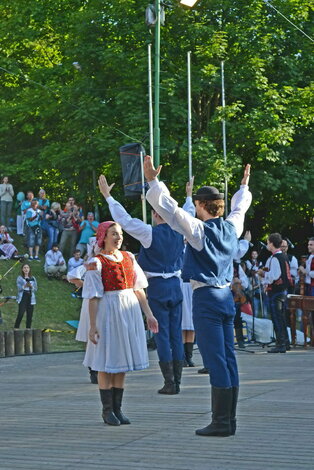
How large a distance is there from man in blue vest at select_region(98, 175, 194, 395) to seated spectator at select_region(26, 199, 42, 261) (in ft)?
53.4

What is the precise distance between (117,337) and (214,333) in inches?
48.6

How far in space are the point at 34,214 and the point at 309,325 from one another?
32.6 feet

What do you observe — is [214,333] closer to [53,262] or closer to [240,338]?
[240,338]

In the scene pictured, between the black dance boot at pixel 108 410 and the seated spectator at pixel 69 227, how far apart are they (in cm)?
1974

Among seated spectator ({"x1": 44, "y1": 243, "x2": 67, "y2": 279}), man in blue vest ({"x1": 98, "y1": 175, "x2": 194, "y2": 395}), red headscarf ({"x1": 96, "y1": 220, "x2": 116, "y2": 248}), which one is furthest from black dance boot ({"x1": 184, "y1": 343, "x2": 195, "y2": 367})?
seated spectator ({"x1": 44, "y1": 243, "x2": 67, "y2": 279})

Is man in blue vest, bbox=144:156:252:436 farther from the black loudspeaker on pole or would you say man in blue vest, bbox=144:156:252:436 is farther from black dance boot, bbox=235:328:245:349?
the black loudspeaker on pole

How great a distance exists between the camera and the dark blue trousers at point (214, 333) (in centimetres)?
766

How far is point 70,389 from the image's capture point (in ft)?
38.3

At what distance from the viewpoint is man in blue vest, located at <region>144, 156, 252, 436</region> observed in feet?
24.9

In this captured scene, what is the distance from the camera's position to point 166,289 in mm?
10969

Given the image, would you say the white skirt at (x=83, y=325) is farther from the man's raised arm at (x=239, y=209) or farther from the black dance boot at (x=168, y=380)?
the man's raised arm at (x=239, y=209)

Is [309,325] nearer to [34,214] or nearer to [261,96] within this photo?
[34,214]

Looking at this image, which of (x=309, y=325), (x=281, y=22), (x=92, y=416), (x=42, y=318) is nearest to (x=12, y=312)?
(x=42, y=318)

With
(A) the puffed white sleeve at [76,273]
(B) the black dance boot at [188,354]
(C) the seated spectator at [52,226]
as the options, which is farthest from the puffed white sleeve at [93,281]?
(C) the seated spectator at [52,226]
